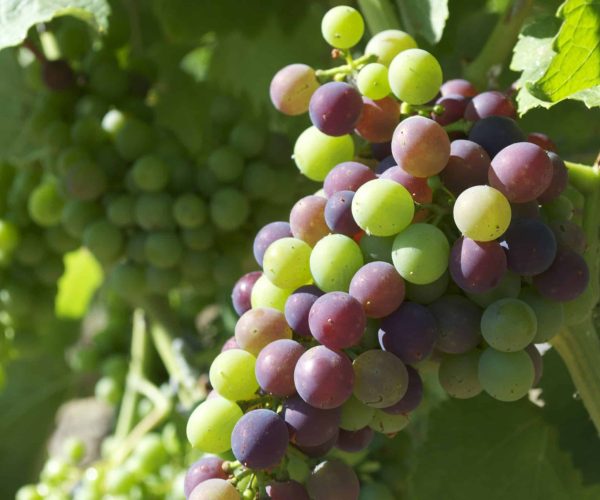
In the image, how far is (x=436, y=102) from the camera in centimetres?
84

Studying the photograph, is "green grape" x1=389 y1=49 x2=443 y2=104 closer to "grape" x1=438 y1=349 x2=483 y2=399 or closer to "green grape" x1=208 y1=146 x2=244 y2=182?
"grape" x1=438 y1=349 x2=483 y2=399

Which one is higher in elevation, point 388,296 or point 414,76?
point 414,76

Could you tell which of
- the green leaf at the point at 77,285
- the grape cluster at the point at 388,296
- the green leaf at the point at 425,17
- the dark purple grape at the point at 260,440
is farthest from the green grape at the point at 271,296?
the green leaf at the point at 77,285

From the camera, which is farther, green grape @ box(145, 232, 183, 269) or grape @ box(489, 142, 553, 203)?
green grape @ box(145, 232, 183, 269)

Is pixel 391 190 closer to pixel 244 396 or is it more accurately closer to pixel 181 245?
pixel 244 396

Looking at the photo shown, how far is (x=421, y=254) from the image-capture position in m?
0.69

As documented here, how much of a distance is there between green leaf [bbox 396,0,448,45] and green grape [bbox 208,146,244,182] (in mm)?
297

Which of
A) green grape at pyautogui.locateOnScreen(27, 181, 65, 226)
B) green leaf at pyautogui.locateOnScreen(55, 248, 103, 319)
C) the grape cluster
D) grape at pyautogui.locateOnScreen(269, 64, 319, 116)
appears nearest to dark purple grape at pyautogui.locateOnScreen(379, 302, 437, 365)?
the grape cluster

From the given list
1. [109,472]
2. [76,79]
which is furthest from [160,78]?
[109,472]

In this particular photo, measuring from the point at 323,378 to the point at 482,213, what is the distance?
0.16m

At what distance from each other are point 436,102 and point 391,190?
0.58 feet

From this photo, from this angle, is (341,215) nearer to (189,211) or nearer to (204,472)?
(204,472)

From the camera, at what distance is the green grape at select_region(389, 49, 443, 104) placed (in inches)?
29.8

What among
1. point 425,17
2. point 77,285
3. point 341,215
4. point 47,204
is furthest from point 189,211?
point 77,285
